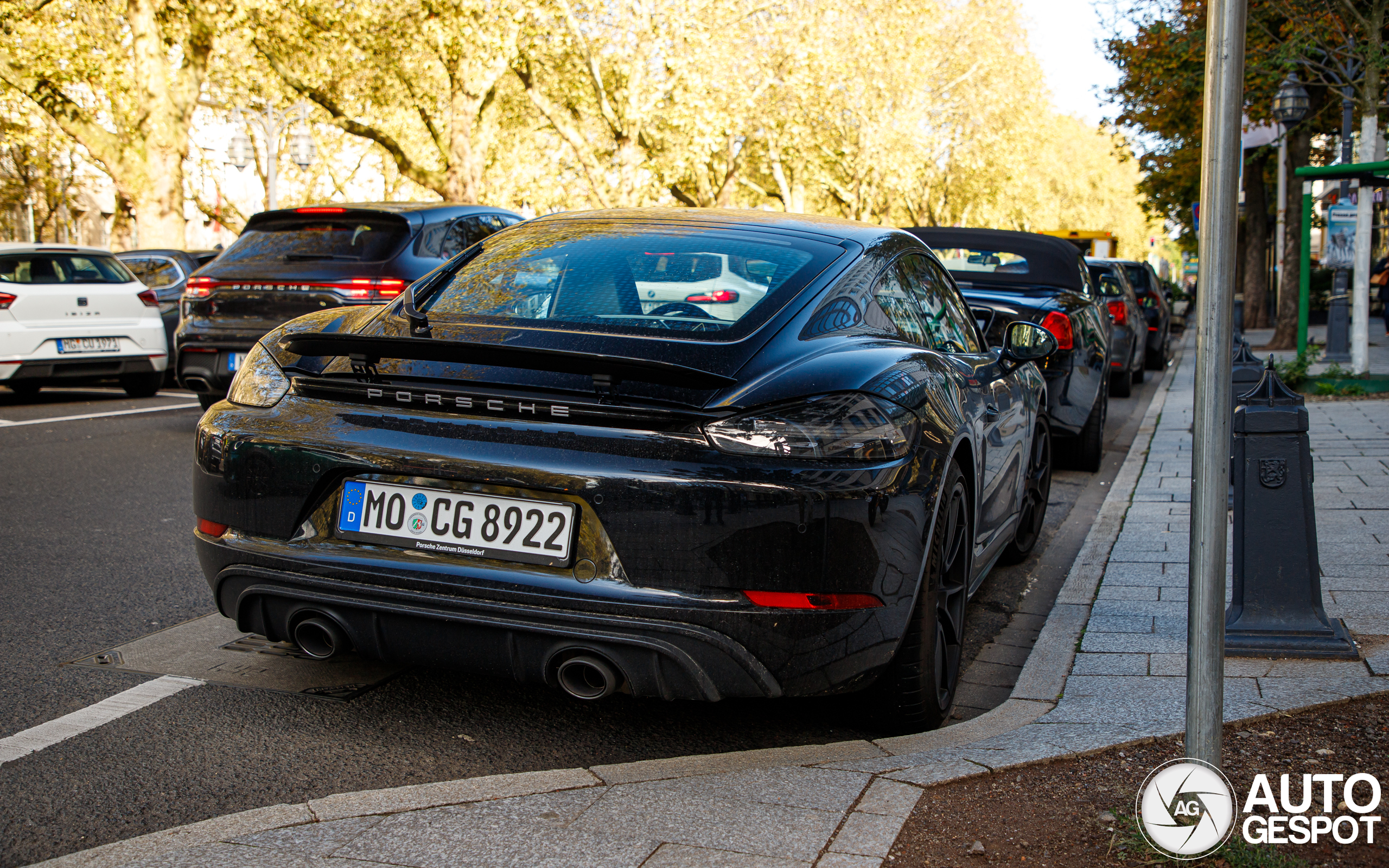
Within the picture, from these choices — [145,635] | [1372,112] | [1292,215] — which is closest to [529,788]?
[145,635]

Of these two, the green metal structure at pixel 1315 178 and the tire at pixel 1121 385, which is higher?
the green metal structure at pixel 1315 178

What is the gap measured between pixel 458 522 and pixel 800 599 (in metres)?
0.84

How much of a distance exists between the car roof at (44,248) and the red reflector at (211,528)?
31.8 feet

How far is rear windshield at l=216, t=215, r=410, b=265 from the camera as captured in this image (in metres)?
9.30

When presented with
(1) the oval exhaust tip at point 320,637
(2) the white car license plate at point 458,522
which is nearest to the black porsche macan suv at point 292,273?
(1) the oval exhaust tip at point 320,637

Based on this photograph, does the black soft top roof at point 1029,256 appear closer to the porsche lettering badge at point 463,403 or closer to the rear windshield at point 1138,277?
the porsche lettering badge at point 463,403

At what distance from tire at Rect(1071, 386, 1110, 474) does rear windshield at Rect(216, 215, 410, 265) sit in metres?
5.03

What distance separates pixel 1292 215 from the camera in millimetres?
22156

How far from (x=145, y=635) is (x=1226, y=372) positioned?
354 cm

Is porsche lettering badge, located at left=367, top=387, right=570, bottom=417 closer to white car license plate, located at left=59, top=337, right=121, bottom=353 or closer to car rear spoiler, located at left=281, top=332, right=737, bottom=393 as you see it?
car rear spoiler, located at left=281, top=332, right=737, bottom=393

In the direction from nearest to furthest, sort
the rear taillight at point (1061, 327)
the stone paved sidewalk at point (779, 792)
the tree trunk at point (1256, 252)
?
the stone paved sidewalk at point (779, 792)
the rear taillight at point (1061, 327)
the tree trunk at point (1256, 252)

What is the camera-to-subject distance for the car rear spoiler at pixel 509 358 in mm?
3035

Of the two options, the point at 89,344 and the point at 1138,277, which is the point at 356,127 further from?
the point at 89,344

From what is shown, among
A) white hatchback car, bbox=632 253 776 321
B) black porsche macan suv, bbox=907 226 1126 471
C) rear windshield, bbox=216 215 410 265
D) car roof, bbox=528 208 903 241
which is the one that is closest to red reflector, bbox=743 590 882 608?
white hatchback car, bbox=632 253 776 321
